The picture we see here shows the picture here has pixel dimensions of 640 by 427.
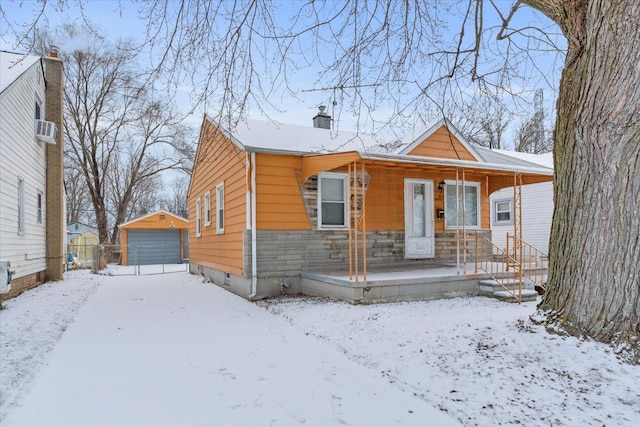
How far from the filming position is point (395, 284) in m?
7.36

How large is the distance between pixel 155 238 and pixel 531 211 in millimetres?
18603

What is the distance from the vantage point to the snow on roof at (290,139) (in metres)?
8.48

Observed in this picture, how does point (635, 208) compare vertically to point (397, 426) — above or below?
above

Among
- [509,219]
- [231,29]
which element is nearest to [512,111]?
[231,29]

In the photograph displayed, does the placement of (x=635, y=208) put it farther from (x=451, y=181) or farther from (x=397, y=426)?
(x=451, y=181)

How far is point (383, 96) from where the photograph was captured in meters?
5.96

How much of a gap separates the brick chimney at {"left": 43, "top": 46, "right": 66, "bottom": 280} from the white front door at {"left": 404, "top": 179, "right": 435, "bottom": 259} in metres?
9.95

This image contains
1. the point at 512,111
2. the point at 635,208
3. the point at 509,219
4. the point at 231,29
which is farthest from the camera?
the point at 509,219

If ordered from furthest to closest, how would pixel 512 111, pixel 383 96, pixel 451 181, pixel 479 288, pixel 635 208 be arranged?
pixel 451 181 < pixel 479 288 < pixel 512 111 < pixel 383 96 < pixel 635 208

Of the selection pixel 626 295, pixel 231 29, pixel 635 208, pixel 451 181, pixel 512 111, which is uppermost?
pixel 231 29

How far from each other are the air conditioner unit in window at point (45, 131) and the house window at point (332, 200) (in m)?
7.51

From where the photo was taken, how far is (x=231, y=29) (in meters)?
5.02

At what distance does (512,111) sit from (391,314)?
12.1ft

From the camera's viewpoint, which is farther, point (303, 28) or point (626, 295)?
point (303, 28)
